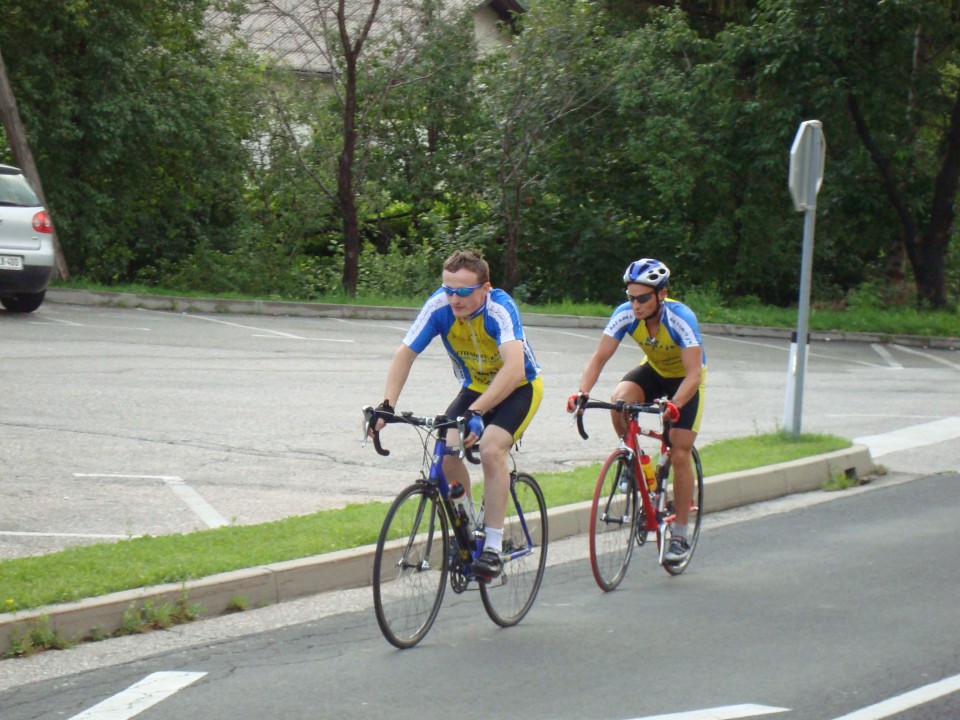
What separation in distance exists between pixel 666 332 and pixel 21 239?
42.3 ft

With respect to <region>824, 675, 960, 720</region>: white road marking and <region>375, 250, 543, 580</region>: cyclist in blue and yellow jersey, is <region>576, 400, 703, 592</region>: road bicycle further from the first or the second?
<region>824, 675, 960, 720</region>: white road marking

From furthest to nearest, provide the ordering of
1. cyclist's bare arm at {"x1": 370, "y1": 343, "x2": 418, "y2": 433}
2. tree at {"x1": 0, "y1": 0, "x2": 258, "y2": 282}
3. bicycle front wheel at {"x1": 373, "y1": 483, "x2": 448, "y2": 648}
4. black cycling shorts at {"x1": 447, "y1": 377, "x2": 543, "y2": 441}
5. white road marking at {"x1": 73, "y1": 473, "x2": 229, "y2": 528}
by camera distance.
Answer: tree at {"x1": 0, "y1": 0, "x2": 258, "y2": 282}, white road marking at {"x1": 73, "y1": 473, "x2": 229, "y2": 528}, black cycling shorts at {"x1": 447, "y1": 377, "x2": 543, "y2": 441}, cyclist's bare arm at {"x1": 370, "y1": 343, "x2": 418, "y2": 433}, bicycle front wheel at {"x1": 373, "y1": 483, "x2": 448, "y2": 648}

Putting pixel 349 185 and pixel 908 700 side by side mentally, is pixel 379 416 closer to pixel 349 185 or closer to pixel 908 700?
pixel 908 700

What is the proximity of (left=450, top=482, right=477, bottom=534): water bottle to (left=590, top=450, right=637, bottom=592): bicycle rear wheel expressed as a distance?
0.92m

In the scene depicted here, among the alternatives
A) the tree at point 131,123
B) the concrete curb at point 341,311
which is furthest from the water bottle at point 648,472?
the tree at point 131,123

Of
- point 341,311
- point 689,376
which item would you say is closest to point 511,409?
point 689,376

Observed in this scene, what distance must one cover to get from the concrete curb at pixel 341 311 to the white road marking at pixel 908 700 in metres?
18.4

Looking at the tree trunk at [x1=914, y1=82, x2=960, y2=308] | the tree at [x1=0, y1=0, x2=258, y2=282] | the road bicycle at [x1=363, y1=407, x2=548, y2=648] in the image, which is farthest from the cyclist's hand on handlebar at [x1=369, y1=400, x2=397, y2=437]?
the tree trunk at [x1=914, y1=82, x2=960, y2=308]

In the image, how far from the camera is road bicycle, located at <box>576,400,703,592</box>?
7246mm

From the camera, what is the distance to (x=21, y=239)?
18.1 metres

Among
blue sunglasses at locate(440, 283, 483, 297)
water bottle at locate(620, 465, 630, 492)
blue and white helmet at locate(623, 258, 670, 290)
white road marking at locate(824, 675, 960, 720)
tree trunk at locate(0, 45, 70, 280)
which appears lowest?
white road marking at locate(824, 675, 960, 720)

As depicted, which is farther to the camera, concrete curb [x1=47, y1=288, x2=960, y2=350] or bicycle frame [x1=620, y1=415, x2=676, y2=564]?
concrete curb [x1=47, y1=288, x2=960, y2=350]

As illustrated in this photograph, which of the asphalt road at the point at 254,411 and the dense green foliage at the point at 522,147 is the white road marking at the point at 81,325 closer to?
the asphalt road at the point at 254,411

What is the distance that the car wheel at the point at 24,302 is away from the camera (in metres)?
19.6
